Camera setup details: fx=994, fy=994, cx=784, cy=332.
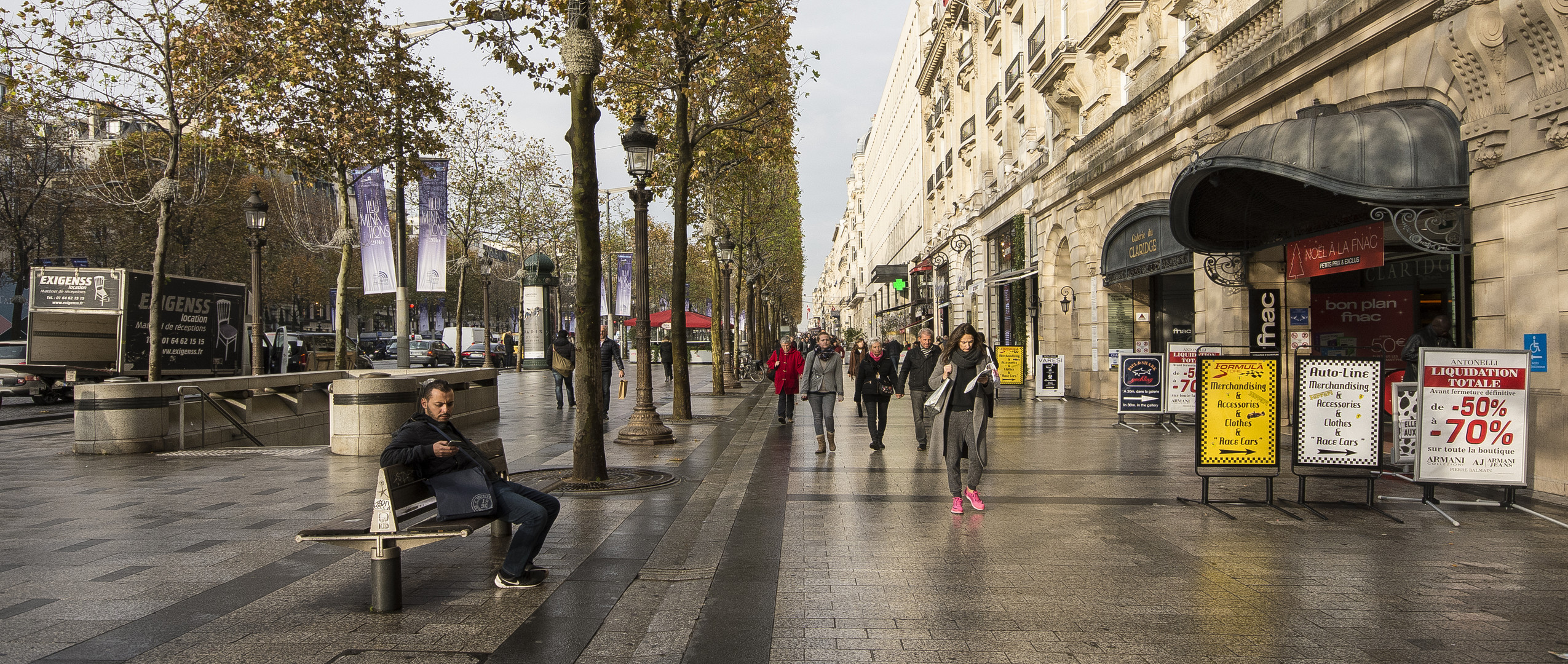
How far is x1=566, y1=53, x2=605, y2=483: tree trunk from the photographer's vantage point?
30.8ft

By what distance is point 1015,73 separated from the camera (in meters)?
30.5

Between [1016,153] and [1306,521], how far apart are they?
2503 centimetres

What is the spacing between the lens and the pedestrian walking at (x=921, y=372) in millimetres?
12625

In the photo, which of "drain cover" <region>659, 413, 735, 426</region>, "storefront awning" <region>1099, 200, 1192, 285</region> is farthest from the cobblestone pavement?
"storefront awning" <region>1099, 200, 1192, 285</region>

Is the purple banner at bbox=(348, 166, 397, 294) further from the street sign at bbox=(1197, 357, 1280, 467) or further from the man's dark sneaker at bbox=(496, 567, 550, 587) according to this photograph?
the street sign at bbox=(1197, 357, 1280, 467)

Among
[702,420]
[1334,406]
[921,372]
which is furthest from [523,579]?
[702,420]

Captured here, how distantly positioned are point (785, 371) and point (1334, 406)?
9046mm

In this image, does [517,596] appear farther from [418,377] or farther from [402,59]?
[402,59]

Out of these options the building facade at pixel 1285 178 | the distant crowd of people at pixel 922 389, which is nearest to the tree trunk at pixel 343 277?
the distant crowd of people at pixel 922 389

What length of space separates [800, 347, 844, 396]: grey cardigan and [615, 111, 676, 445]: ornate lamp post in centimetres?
210

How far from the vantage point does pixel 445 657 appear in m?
4.39

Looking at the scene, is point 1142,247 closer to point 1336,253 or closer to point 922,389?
point 1336,253

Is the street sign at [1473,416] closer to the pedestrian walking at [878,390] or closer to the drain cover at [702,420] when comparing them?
the pedestrian walking at [878,390]

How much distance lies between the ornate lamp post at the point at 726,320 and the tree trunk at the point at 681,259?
9681 mm
